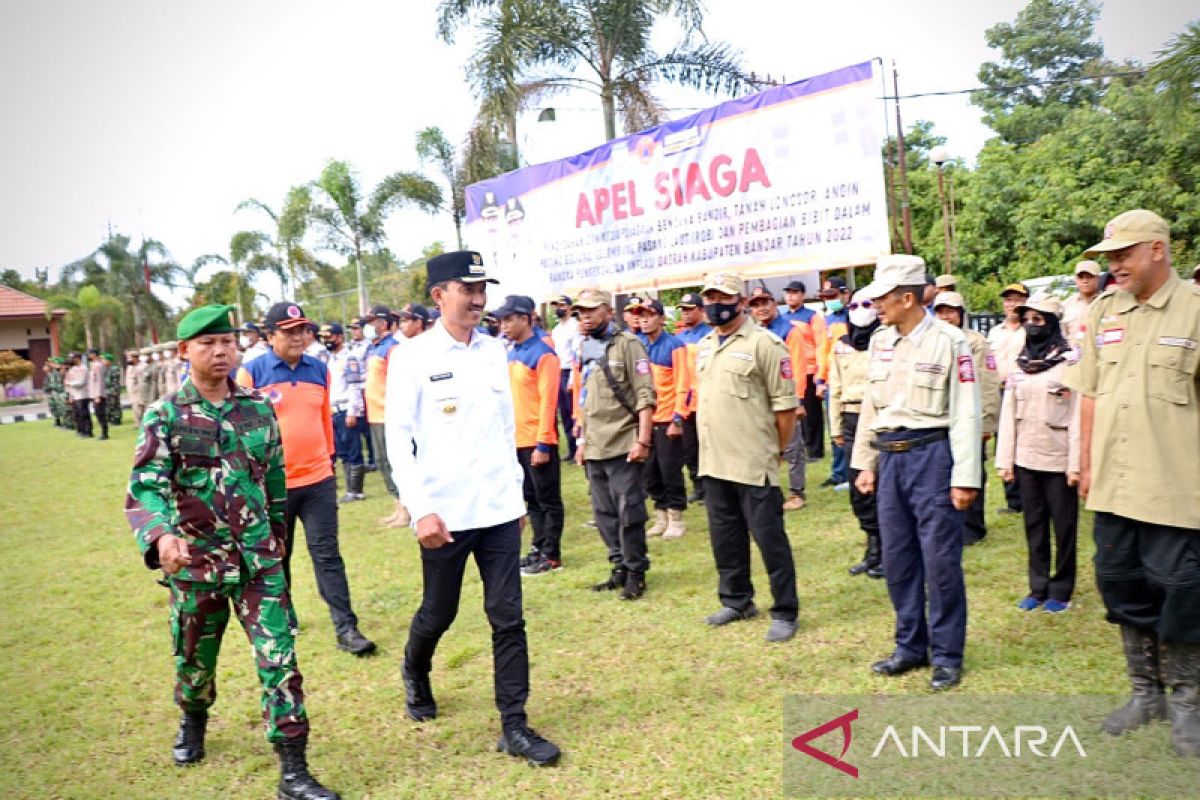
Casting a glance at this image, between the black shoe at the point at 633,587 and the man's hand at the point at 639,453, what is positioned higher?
the man's hand at the point at 639,453

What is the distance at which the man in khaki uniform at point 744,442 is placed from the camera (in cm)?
517

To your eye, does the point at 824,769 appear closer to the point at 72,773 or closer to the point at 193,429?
the point at 193,429

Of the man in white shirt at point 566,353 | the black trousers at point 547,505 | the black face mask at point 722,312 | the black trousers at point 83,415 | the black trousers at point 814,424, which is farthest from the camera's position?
the black trousers at point 83,415

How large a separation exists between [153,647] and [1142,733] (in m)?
5.96

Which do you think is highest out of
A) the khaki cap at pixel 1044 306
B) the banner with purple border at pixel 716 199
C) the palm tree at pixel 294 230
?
the palm tree at pixel 294 230

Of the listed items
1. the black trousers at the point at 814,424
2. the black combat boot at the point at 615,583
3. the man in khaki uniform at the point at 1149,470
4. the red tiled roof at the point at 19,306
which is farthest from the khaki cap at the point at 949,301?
the red tiled roof at the point at 19,306

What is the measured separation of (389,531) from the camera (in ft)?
30.2

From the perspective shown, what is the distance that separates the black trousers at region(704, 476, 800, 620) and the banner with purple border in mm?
2468

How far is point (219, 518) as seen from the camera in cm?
375

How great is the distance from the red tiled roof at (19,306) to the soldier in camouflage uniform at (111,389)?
21060mm

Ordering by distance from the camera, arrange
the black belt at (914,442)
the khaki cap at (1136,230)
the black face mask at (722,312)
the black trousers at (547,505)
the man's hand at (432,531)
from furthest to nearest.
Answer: the black trousers at (547,505), the black face mask at (722,312), the black belt at (914,442), the man's hand at (432,531), the khaki cap at (1136,230)

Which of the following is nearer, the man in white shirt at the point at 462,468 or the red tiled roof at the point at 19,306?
the man in white shirt at the point at 462,468

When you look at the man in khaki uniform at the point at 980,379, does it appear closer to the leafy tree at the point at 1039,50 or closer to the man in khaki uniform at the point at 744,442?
the man in khaki uniform at the point at 744,442

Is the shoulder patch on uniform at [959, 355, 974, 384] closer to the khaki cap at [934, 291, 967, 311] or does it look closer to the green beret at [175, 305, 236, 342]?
the khaki cap at [934, 291, 967, 311]
